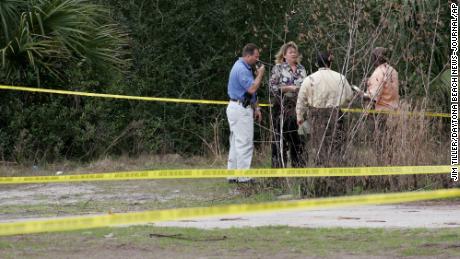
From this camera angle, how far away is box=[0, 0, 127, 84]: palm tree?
15719mm

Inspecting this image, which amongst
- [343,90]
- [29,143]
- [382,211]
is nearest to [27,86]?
[29,143]

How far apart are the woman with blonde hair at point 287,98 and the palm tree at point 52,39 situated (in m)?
3.96

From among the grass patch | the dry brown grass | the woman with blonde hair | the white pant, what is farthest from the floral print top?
the grass patch

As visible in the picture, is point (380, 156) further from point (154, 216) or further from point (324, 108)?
point (154, 216)

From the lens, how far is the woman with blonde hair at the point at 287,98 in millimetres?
13000

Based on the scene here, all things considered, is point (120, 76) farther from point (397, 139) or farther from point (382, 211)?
point (382, 211)

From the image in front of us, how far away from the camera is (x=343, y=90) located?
12344 mm

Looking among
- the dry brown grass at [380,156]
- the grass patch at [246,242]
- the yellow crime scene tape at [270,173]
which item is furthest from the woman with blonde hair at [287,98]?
the grass patch at [246,242]

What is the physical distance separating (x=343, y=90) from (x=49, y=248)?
4.70 metres

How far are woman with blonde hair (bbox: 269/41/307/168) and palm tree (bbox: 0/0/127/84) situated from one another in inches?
156

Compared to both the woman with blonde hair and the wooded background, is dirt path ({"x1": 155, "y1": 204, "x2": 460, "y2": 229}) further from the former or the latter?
the wooded background

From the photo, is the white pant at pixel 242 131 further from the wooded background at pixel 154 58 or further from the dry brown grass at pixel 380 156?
the wooded background at pixel 154 58

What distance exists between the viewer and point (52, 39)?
15945 mm

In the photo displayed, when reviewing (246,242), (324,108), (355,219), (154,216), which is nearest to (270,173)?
(355,219)
